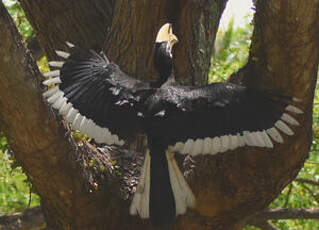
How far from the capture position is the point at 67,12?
4633 millimetres

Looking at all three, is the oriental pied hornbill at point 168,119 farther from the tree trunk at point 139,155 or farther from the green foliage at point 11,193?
the green foliage at point 11,193

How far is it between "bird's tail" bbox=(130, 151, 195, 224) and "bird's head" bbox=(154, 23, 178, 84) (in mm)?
592

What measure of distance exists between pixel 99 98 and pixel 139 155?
782 millimetres

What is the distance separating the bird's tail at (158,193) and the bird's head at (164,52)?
0.59 meters

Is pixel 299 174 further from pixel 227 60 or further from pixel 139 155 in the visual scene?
pixel 139 155

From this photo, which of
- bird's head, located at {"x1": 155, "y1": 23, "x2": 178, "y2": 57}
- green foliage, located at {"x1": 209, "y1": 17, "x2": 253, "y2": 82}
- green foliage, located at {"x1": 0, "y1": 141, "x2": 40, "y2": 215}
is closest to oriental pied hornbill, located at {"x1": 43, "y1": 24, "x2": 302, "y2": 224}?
bird's head, located at {"x1": 155, "y1": 23, "x2": 178, "y2": 57}

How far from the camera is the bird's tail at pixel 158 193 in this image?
3.33 metres

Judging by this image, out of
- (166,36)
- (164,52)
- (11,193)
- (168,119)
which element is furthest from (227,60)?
(168,119)

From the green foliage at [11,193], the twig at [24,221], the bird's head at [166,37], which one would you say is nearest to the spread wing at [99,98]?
the bird's head at [166,37]

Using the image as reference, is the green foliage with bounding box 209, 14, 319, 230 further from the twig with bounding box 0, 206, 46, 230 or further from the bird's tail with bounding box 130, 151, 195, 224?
the bird's tail with bounding box 130, 151, 195, 224

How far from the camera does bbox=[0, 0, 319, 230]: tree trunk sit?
9.67 ft

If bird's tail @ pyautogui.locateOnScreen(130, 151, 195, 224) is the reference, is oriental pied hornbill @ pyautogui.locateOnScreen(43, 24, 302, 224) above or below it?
above

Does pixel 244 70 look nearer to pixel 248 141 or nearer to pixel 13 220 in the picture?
pixel 248 141

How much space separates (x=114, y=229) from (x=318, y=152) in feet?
10.3
